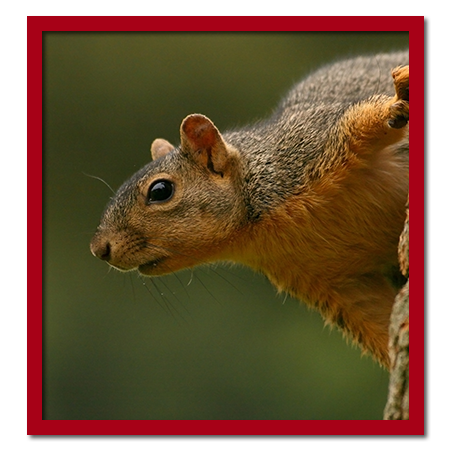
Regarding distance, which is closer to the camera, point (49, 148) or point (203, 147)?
point (203, 147)

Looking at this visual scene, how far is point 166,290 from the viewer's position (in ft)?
25.8

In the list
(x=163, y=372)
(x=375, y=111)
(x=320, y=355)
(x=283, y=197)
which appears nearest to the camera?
(x=375, y=111)

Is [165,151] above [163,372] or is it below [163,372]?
above

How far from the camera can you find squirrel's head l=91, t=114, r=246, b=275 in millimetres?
3635

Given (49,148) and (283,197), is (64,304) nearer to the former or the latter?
(49,148)

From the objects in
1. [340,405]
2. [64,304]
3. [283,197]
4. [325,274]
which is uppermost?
[283,197]

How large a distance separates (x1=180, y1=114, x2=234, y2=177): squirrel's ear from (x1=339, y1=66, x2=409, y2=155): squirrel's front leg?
0.58m

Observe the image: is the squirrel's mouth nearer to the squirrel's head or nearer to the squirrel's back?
the squirrel's head

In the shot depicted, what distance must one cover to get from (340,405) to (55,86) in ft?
15.1

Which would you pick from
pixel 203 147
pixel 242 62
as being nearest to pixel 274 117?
pixel 203 147

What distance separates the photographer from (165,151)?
4434mm

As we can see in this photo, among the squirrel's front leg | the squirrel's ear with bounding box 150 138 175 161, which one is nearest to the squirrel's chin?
the squirrel's ear with bounding box 150 138 175 161

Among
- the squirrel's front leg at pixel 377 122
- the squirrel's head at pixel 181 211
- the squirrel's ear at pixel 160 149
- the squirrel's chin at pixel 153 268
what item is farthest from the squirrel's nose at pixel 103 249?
the squirrel's front leg at pixel 377 122

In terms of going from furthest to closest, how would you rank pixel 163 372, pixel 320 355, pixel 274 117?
pixel 320 355
pixel 163 372
pixel 274 117
